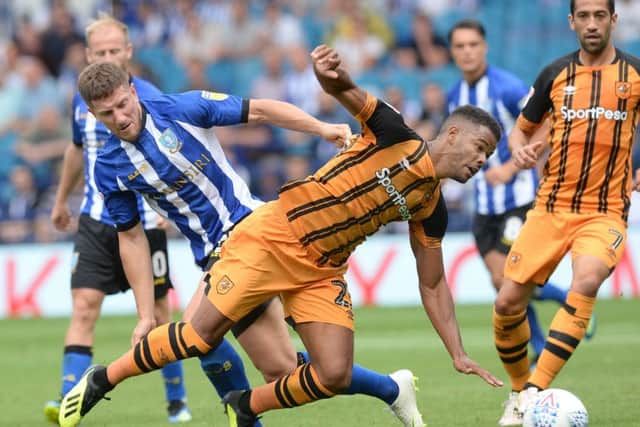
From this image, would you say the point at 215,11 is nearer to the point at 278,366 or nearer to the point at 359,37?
the point at 359,37

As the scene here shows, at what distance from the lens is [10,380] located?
9.88m

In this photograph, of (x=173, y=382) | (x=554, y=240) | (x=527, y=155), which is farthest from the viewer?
(x=173, y=382)

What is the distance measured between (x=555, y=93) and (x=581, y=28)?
40cm

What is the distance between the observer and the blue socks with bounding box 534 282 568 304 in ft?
30.7

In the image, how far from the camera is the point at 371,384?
Answer: 6262 mm

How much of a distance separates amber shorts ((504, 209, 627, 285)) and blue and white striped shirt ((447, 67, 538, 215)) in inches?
83.6

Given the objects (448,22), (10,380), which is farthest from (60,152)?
(10,380)

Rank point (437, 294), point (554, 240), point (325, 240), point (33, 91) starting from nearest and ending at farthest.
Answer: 1. point (325, 240)
2. point (437, 294)
3. point (554, 240)
4. point (33, 91)

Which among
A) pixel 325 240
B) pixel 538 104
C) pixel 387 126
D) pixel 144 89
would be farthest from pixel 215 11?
pixel 387 126

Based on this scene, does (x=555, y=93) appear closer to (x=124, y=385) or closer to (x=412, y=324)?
(x=124, y=385)

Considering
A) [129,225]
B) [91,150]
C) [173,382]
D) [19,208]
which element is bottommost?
[19,208]

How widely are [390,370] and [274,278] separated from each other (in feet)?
13.0

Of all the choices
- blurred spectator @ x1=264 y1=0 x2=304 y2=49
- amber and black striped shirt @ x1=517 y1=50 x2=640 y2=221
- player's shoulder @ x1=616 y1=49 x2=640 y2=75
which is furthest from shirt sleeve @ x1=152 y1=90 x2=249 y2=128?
blurred spectator @ x1=264 y1=0 x2=304 y2=49

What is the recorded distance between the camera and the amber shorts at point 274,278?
224 inches
